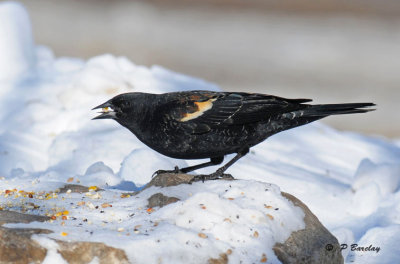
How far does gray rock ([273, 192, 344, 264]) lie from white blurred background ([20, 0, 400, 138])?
21.8 ft

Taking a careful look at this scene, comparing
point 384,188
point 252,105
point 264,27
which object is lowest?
point 384,188

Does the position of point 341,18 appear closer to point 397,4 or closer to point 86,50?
point 397,4

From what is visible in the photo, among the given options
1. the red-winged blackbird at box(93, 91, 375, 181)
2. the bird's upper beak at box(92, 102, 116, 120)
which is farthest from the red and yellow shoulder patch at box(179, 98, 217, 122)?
the bird's upper beak at box(92, 102, 116, 120)

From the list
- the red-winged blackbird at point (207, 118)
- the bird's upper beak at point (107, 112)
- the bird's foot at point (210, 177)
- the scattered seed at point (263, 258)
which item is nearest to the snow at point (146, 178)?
the scattered seed at point (263, 258)

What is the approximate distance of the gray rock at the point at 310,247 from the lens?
12.9ft

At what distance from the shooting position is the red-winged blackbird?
4.77 m

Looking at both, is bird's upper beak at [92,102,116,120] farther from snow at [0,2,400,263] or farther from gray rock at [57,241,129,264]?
gray rock at [57,241,129,264]

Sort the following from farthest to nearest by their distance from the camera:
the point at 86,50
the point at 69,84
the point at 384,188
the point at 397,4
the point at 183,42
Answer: the point at 397,4 → the point at 183,42 → the point at 86,50 → the point at 69,84 → the point at 384,188

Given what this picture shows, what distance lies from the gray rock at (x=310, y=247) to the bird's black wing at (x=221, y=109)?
80 centimetres

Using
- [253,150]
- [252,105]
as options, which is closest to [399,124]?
[253,150]

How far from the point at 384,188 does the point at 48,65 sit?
13.5ft

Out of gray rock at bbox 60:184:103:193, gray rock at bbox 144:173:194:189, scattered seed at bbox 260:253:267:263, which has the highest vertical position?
gray rock at bbox 144:173:194:189

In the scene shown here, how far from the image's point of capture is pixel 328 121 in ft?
36.0

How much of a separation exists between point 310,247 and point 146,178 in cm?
175
